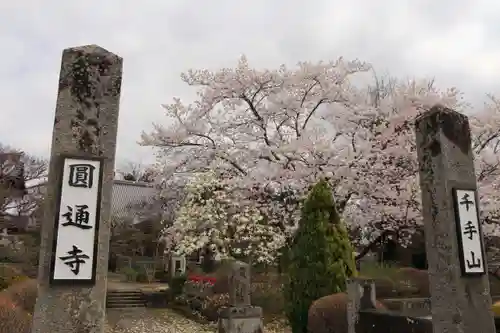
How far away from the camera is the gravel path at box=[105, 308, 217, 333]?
1242 cm

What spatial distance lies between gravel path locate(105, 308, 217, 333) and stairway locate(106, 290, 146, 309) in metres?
0.55

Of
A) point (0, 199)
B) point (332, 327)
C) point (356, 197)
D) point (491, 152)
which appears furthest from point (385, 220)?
point (0, 199)

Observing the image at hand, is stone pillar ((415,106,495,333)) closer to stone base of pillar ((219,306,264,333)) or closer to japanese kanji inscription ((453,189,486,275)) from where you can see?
japanese kanji inscription ((453,189,486,275))

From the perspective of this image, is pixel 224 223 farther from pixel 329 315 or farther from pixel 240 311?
pixel 329 315

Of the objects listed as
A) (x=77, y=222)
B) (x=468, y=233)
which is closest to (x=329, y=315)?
(x=468, y=233)

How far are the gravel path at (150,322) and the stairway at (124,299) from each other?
55cm

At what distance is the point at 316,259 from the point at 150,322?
276 inches

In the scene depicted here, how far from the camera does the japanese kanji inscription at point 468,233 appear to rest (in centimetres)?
413

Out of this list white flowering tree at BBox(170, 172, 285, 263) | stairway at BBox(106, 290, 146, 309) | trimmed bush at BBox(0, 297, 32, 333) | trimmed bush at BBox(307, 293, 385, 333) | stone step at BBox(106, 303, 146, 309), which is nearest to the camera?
trimmed bush at BBox(0, 297, 32, 333)

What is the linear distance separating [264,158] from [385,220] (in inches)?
153

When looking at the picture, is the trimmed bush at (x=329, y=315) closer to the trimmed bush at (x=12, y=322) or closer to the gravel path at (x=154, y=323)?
the gravel path at (x=154, y=323)

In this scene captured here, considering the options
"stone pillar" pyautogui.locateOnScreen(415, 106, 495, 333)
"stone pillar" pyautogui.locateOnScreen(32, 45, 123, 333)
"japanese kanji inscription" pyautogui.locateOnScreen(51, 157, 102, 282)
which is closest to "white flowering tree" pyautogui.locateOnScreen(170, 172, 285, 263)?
"stone pillar" pyautogui.locateOnScreen(415, 106, 495, 333)

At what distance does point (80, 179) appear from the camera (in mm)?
3568

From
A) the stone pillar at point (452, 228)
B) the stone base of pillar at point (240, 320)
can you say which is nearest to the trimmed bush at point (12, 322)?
the stone base of pillar at point (240, 320)
